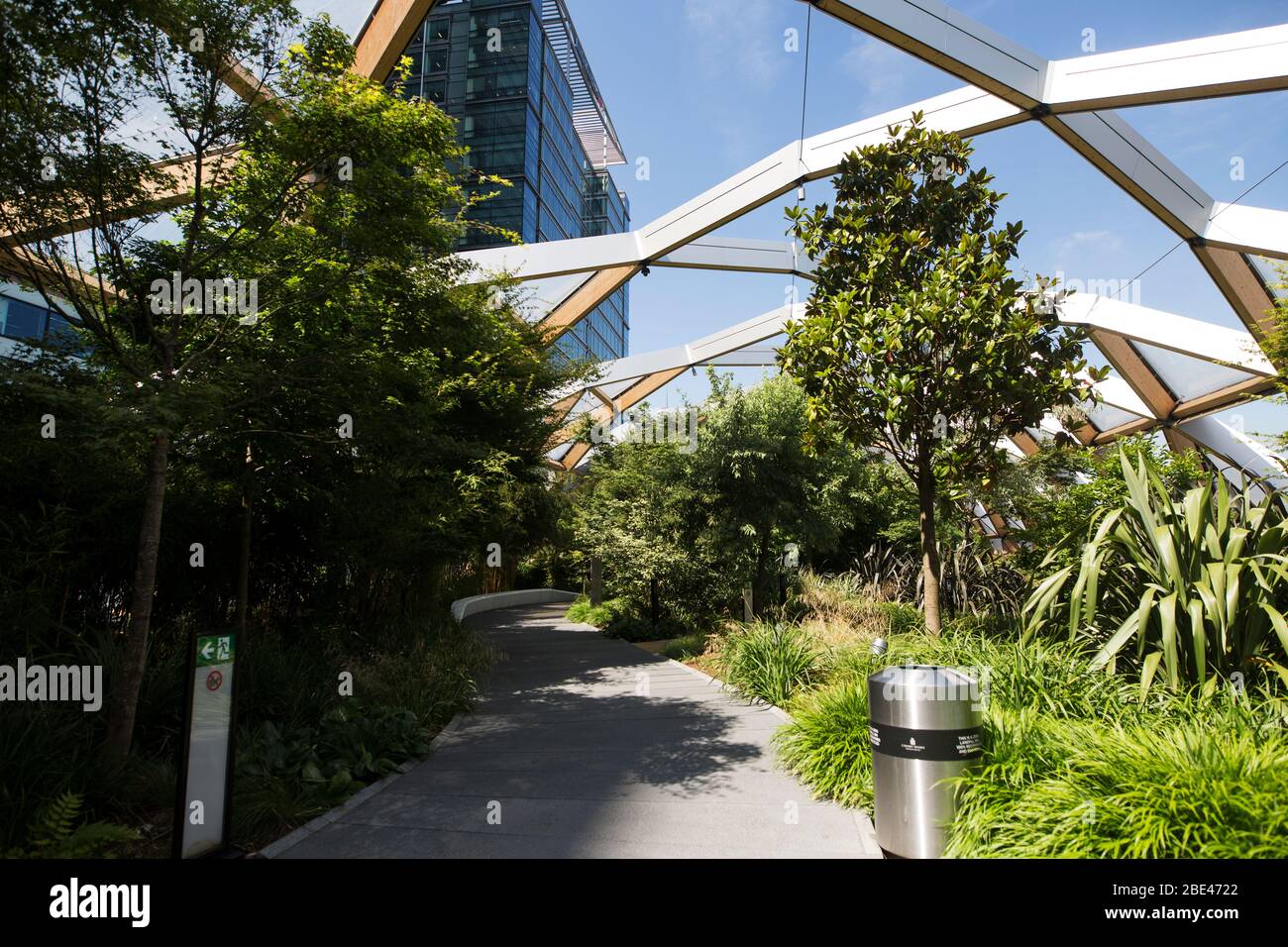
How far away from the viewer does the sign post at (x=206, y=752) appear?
3326mm

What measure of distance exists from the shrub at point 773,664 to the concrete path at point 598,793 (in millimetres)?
208

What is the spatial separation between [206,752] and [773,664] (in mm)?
5146

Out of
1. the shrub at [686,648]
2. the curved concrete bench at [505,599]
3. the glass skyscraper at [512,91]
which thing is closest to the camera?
the shrub at [686,648]

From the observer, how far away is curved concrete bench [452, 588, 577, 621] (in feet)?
54.5

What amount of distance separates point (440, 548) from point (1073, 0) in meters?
9.44

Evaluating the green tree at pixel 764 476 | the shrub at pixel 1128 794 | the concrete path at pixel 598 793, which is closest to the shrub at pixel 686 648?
the green tree at pixel 764 476

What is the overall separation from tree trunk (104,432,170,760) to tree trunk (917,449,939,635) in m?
6.20

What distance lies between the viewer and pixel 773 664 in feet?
23.5

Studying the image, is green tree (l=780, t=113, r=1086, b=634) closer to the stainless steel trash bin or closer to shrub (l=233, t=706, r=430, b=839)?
the stainless steel trash bin

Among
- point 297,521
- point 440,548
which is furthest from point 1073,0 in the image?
point 297,521
